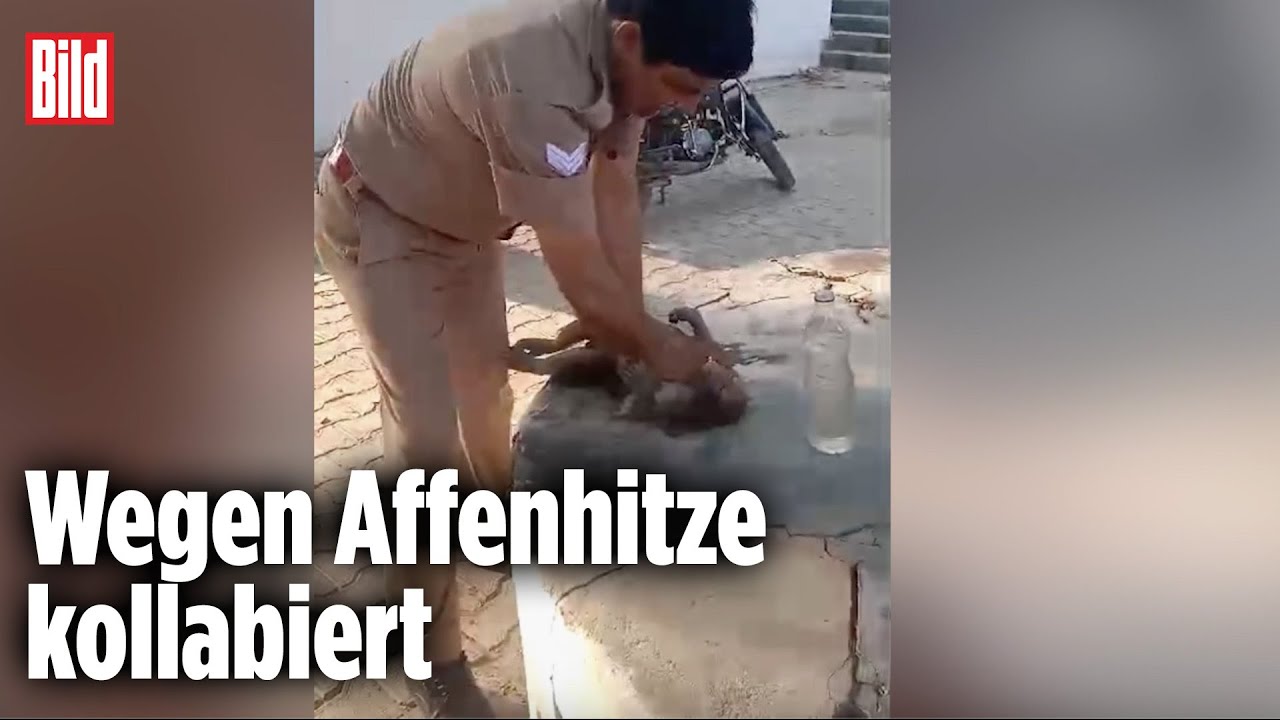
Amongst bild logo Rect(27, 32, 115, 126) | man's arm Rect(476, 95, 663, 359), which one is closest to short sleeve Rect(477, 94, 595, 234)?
man's arm Rect(476, 95, 663, 359)

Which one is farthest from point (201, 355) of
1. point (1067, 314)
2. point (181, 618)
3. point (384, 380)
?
point (1067, 314)

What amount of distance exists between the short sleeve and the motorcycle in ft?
0.29

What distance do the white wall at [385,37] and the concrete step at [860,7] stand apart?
Answer: 0.04ft

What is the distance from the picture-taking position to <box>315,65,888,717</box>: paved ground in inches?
51.5

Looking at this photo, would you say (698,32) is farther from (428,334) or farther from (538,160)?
(428,334)

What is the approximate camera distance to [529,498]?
136 cm

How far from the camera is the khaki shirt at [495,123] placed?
1.26m

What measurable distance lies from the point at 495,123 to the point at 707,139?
0.92ft

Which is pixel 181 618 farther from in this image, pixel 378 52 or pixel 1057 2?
pixel 1057 2

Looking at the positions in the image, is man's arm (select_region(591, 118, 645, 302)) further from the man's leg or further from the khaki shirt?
the man's leg

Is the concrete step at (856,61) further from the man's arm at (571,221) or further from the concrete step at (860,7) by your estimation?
the man's arm at (571,221)

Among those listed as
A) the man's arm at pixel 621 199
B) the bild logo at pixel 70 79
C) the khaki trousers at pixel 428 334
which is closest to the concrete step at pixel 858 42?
the man's arm at pixel 621 199

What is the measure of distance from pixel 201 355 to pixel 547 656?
2.10 feet

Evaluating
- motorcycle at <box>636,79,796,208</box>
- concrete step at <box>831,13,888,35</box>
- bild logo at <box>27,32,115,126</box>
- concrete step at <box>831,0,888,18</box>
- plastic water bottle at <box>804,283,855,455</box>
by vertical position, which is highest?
concrete step at <box>831,0,888,18</box>
